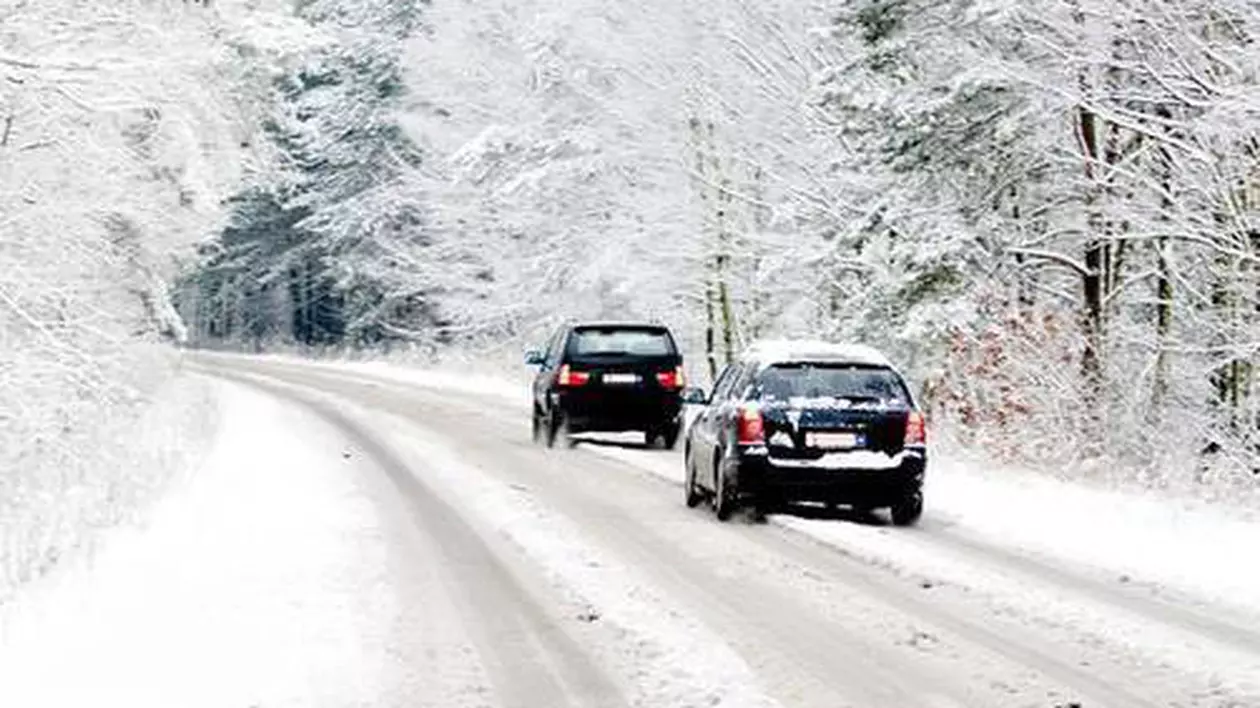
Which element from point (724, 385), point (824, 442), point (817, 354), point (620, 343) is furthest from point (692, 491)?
point (620, 343)

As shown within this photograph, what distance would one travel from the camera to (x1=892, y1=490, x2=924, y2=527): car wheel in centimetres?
1541

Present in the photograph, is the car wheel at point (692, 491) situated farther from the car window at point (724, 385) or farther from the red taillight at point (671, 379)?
the red taillight at point (671, 379)

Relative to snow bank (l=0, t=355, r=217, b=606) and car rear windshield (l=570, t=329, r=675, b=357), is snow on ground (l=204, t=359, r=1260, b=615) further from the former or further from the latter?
snow bank (l=0, t=355, r=217, b=606)

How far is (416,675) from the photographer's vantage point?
8.32 metres

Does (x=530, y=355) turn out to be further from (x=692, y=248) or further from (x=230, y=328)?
(x=230, y=328)

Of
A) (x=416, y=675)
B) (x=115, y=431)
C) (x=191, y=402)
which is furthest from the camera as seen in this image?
(x=191, y=402)

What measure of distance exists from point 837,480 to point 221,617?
7.10 metres

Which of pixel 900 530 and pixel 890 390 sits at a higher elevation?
pixel 890 390

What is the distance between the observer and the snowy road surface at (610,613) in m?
7.99

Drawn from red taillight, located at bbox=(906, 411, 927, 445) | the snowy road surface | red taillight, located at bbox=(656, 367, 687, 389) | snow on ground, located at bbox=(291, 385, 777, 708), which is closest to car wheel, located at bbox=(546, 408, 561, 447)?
red taillight, located at bbox=(656, 367, 687, 389)

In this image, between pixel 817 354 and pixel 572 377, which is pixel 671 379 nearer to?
pixel 572 377

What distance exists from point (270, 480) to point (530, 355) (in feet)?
30.0

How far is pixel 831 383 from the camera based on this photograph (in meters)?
15.8

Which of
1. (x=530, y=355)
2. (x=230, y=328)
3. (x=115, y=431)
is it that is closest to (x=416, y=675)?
(x=115, y=431)
